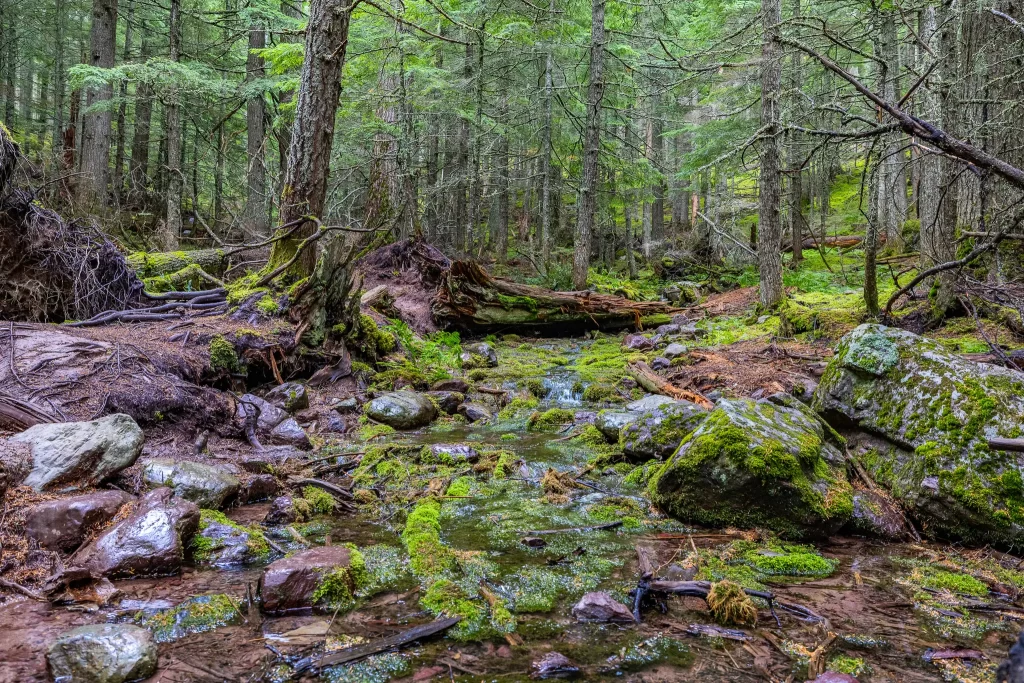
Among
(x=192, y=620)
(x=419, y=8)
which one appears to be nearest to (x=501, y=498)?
(x=192, y=620)

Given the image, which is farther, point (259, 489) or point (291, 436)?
point (291, 436)

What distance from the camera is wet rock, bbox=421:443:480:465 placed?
5500mm

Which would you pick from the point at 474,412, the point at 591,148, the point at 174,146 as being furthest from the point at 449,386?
the point at 174,146

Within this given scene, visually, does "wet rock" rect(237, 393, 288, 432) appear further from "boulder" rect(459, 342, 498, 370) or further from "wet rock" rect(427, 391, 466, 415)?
"boulder" rect(459, 342, 498, 370)

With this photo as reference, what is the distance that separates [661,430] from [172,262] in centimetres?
937

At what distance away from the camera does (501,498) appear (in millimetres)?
4605

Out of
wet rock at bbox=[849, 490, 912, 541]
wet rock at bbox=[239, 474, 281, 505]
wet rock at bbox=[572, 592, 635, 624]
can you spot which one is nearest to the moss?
wet rock at bbox=[239, 474, 281, 505]

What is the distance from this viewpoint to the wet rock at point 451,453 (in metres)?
5.50

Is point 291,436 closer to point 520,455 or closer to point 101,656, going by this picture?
point 520,455

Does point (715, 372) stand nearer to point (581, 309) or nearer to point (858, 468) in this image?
point (858, 468)

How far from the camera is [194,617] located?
2688 millimetres

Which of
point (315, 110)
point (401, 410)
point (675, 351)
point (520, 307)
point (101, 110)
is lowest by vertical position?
point (401, 410)

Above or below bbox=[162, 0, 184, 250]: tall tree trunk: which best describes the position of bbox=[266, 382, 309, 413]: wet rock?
below

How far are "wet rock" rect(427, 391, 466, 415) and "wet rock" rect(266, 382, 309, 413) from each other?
172 centimetres
